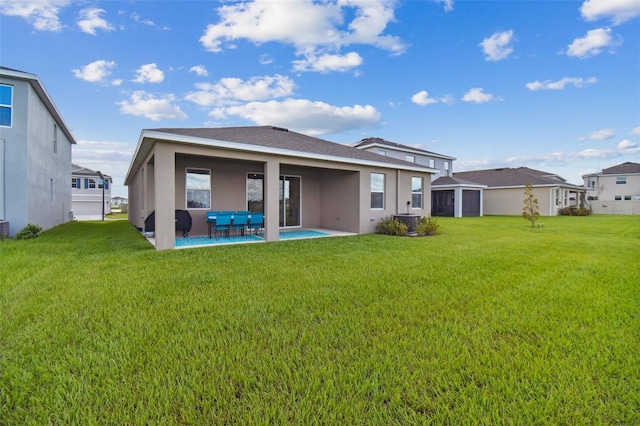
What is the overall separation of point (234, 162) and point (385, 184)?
19.5 feet

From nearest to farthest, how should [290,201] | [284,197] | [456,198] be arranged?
[284,197]
[290,201]
[456,198]

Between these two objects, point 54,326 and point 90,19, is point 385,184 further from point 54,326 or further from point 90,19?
point 90,19

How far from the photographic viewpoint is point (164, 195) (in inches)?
303

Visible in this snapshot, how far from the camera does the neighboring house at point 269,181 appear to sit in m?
7.86

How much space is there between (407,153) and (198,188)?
22317 mm

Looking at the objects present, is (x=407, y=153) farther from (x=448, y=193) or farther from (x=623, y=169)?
(x=623, y=169)

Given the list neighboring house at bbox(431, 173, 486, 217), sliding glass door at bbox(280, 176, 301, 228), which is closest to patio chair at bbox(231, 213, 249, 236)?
sliding glass door at bbox(280, 176, 301, 228)

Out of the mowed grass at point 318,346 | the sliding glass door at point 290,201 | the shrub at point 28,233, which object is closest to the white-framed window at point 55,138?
the shrub at point 28,233

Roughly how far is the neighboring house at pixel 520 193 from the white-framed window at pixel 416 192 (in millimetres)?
15900

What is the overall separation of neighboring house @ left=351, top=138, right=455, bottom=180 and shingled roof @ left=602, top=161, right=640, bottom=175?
20577mm

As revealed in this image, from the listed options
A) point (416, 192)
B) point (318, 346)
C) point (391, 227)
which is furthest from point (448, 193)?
point (318, 346)

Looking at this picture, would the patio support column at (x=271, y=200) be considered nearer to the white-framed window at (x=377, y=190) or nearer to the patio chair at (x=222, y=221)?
the patio chair at (x=222, y=221)

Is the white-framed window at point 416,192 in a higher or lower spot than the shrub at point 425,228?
higher

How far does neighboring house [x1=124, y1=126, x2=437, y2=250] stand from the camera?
309 inches
